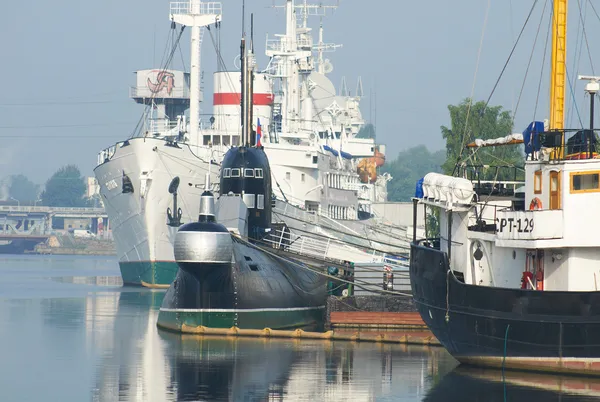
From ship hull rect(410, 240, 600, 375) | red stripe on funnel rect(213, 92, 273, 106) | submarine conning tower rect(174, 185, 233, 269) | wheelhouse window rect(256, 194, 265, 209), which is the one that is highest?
red stripe on funnel rect(213, 92, 273, 106)

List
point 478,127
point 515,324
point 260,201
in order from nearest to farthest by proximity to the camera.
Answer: point 515,324
point 260,201
point 478,127

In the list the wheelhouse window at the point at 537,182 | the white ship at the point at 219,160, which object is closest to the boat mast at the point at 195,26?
the white ship at the point at 219,160

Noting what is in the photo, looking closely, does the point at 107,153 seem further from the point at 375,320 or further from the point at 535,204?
the point at 535,204

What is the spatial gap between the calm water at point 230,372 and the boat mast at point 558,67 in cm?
845

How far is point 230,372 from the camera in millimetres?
34469

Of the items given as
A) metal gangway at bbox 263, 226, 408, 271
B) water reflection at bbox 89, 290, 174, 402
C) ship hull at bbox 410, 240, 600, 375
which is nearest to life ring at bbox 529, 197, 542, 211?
ship hull at bbox 410, 240, 600, 375

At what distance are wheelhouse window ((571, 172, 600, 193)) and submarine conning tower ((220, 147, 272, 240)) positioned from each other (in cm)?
1941

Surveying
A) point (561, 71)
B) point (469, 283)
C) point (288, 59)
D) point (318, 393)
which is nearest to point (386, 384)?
point (318, 393)

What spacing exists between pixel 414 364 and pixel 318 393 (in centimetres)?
705

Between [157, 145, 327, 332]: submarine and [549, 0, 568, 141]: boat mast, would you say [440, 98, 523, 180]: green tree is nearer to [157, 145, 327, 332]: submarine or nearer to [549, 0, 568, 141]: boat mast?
[157, 145, 327, 332]: submarine

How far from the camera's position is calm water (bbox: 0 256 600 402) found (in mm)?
30875

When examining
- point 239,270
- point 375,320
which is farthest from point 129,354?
point 375,320

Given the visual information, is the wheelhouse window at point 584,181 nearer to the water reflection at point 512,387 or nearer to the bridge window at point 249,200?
the water reflection at point 512,387

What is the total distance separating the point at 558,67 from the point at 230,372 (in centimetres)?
1387
